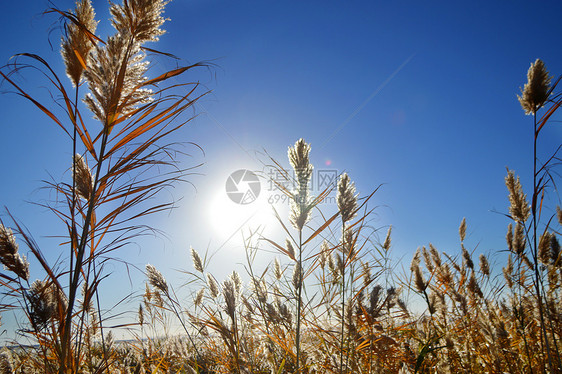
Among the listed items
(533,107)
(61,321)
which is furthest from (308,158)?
(533,107)

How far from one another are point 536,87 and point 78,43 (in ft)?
11.0

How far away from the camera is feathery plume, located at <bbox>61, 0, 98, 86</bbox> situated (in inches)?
56.3

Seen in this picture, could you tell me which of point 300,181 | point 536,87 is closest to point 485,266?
point 536,87

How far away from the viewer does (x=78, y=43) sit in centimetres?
144

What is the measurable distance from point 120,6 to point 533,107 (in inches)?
128

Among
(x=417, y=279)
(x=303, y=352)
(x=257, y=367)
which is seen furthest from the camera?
(x=417, y=279)

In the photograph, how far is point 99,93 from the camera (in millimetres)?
1386

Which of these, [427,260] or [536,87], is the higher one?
[536,87]

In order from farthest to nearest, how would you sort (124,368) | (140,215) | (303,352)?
1. (303,352)
2. (124,368)
3. (140,215)

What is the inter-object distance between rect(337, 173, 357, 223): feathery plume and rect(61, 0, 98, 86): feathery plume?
1997mm

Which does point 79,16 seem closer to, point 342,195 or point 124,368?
point 342,195

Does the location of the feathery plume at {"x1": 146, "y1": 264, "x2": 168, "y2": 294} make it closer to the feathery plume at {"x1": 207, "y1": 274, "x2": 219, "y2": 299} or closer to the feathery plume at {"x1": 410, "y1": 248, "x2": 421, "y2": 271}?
the feathery plume at {"x1": 207, "y1": 274, "x2": 219, "y2": 299}

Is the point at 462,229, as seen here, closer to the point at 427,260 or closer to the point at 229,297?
the point at 427,260

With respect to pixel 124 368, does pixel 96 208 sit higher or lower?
higher
